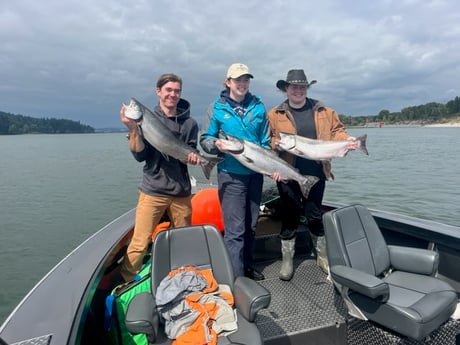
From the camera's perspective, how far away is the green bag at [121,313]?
2512 mm

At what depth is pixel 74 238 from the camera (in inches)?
375

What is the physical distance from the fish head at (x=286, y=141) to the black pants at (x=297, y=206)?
42 cm

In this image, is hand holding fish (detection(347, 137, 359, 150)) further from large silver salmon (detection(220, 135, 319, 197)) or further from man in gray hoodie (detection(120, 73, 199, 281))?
man in gray hoodie (detection(120, 73, 199, 281))

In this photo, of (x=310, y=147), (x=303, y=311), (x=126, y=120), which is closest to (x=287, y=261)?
(x=303, y=311)

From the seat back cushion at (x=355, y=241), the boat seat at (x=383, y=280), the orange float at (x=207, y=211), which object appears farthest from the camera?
the orange float at (x=207, y=211)

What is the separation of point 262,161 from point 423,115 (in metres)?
102

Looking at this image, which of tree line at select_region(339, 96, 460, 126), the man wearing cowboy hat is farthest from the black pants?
tree line at select_region(339, 96, 460, 126)

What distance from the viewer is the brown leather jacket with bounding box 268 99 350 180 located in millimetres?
3699

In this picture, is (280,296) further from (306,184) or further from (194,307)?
(194,307)

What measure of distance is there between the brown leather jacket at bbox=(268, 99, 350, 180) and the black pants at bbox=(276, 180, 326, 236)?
0.24 m

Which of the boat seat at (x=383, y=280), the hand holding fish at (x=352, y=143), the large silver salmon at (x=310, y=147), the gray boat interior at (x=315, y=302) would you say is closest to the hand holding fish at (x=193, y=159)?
the large silver salmon at (x=310, y=147)

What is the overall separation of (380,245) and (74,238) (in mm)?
8572

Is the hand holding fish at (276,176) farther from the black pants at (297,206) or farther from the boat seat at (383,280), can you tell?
the boat seat at (383,280)

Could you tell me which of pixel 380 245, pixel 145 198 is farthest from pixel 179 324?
pixel 380 245
